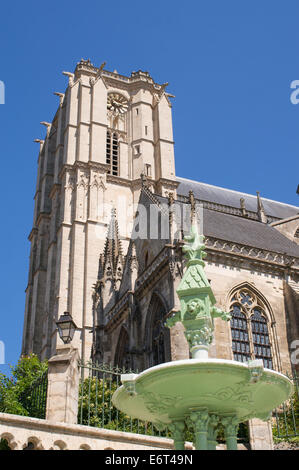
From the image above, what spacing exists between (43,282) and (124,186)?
965 centimetres

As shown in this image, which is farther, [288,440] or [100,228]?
[100,228]

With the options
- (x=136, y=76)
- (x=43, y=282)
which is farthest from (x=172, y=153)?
(x=43, y=282)

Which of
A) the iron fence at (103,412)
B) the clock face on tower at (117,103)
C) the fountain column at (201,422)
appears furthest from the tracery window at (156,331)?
the clock face on tower at (117,103)

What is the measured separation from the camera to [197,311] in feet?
30.7

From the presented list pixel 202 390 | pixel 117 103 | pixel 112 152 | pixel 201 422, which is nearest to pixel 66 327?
pixel 201 422

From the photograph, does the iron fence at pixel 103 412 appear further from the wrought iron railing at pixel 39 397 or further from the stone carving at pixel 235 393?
the stone carving at pixel 235 393

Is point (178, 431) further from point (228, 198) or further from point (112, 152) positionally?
point (228, 198)

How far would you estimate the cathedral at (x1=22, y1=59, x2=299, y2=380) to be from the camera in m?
23.7

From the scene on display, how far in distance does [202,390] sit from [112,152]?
38490mm

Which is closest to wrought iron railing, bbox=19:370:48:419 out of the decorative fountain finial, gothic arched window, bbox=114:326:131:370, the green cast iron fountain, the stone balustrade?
the stone balustrade

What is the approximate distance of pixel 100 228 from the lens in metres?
39.9
